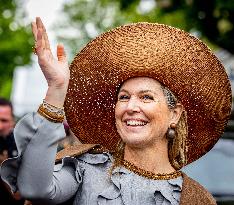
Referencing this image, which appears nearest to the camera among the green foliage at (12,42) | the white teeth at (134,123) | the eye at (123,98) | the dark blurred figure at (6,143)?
the white teeth at (134,123)

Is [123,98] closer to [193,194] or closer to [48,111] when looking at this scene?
[193,194]

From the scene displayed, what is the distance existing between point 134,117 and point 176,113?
0.98 ft

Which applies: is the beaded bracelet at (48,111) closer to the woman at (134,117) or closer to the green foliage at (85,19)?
the woman at (134,117)

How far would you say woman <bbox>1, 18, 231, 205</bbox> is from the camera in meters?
3.18

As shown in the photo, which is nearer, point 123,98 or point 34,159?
point 34,159

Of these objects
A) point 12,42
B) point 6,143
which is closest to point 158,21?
point 12,42

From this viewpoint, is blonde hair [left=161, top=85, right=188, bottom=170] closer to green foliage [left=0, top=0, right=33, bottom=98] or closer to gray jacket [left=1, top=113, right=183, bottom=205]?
gray jacket [left=1, top=113, right=183, bottom=205]

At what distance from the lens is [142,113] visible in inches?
135

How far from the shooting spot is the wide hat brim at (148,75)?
3.56m

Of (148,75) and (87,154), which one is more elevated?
(148,75)

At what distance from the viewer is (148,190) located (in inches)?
131

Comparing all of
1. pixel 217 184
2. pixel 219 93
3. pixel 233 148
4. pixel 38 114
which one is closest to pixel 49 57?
pixel 38 114

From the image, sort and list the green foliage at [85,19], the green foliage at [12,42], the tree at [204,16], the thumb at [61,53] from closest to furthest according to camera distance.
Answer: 1. the thumb at [61,53]
2. the tree at [204,16]
3. the green foliage at [12,42]
4. the green foliage at [85,19]

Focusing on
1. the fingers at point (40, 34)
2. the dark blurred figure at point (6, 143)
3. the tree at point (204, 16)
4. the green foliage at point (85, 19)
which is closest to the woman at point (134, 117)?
the fingers at point (40, 34)
